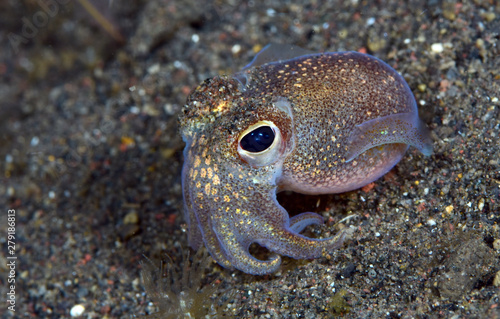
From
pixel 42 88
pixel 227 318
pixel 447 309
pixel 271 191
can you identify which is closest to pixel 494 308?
pixel 447 309

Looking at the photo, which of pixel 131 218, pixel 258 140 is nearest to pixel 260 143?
pixel 258 140

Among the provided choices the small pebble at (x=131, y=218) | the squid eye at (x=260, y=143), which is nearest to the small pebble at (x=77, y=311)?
the small pebble at (x=131, y=218)

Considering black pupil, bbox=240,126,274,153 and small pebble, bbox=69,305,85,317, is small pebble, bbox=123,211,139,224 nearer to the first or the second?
small pebble, bbox=69,305,85,317

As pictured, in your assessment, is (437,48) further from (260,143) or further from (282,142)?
(260,143)

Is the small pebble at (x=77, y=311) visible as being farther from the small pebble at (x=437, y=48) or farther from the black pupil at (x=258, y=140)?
the small pebble at (x=437, y=48)

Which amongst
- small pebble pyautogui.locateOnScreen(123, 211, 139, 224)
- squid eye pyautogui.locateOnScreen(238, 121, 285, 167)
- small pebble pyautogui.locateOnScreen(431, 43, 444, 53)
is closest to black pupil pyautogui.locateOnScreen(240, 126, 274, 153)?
squid eye pyautogui.locateOnScreen(238, 121, 285, 167)

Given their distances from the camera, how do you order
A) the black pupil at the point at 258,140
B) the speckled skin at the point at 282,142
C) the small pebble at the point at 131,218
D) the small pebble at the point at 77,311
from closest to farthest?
1. the black pupil at the point at 258,140
2. the speckled skin at the point at 282,142
3. the small pebble at the point at 77,311
4. the small pebble at the point at 131,218

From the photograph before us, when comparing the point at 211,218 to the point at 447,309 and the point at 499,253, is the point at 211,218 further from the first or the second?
the point at 499,253
